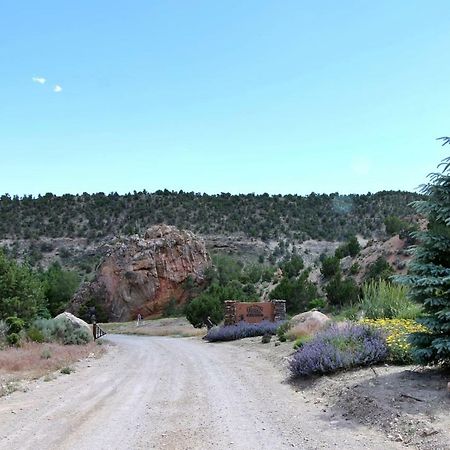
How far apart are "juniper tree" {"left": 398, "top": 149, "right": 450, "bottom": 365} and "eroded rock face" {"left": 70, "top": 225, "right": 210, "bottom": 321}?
173ft

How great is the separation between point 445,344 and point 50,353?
14.4m

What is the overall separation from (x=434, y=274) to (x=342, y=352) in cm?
317

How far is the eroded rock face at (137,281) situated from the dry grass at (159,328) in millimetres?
6862

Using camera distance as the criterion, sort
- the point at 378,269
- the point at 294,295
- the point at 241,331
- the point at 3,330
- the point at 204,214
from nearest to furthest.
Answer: the point at 3,330, the point at 241,331, the point at 294,295, the point at 378,269, the point at 204,214

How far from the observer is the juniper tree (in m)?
8.90

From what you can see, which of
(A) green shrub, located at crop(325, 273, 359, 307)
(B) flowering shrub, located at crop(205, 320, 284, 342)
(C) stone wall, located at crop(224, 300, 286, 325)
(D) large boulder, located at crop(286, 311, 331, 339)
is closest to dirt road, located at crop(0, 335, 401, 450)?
(D) large boulder, located at crop(286, 311, 331, 339)

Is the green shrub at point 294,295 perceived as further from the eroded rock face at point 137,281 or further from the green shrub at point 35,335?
the green shrub at point 35,335

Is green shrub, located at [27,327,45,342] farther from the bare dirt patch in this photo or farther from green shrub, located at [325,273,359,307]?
green shrub, located at [325,273,359,307]

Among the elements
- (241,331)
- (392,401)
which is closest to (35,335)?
(241,331)

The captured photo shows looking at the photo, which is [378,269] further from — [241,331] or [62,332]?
[62,332]

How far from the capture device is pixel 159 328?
Result: 47.1 m

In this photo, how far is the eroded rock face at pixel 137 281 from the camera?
60250 millimetres

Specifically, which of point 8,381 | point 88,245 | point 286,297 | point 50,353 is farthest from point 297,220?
point 8,381

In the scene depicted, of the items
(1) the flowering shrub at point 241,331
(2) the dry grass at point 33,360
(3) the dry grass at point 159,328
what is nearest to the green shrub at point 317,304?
(3) the dry grass at point 159,328
